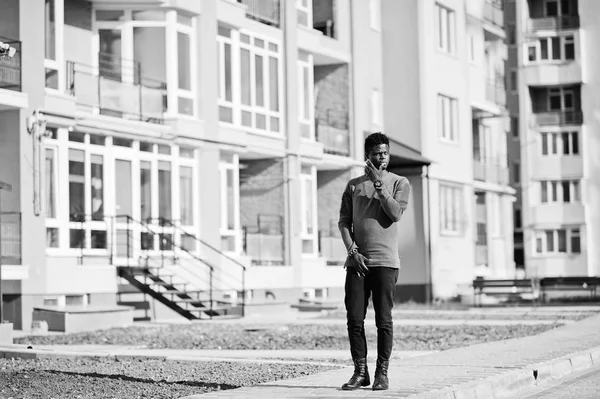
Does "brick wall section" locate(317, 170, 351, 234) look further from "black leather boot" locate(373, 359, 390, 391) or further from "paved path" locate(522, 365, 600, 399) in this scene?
"black leather boot" locate(373, 359, 390, 391)

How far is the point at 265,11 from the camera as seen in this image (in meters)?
38.0

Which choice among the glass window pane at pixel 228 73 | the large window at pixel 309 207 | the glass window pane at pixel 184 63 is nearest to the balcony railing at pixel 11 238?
the glass window pane at pixel 184 63

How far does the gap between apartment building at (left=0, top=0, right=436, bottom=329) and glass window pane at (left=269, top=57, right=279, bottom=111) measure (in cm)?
6

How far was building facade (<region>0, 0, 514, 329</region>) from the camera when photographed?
27547 millimetres

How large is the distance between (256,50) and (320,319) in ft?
33.0

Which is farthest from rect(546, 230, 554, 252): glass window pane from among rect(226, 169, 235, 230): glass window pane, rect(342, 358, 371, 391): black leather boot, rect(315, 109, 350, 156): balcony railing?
rect(342, 358, 371, 391): black leather boot

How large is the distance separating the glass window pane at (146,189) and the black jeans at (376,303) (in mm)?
20771

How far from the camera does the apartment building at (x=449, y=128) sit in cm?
4569

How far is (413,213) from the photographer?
1800 inches

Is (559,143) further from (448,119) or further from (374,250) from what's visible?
(374,250)

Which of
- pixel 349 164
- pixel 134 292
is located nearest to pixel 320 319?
pixel 134 292

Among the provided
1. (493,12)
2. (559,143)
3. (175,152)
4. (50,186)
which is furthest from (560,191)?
(50,186)

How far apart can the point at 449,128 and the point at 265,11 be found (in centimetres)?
1286

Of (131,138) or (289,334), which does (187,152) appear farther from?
(289,334)
